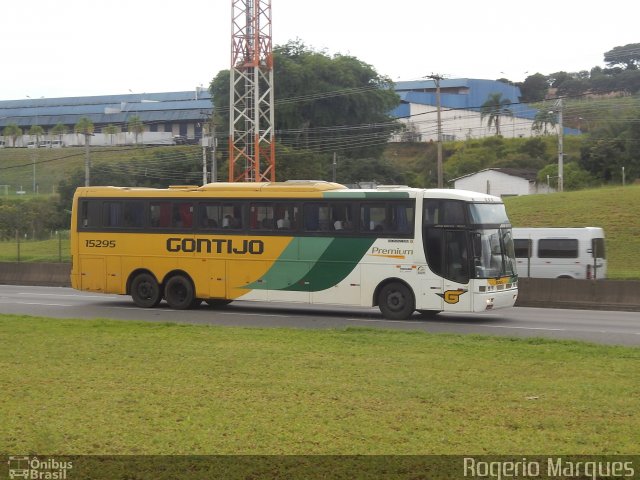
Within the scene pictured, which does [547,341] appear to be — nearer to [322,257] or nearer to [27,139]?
[322,257]

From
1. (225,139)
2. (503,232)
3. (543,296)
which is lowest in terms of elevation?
(543,296)

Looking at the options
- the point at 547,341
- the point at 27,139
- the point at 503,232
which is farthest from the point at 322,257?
the point at 27,139

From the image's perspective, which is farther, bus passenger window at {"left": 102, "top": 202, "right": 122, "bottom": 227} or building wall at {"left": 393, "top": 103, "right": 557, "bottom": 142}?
building wall at {"left": 393, "top": 103, "right": 557, "bottom": 142}

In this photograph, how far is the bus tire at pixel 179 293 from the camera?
25078 mm

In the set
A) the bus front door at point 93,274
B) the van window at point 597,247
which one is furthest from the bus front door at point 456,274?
the van window at point 597,247

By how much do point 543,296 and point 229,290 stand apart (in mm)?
10739

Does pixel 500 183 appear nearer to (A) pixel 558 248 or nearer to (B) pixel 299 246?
(A) pixel 558 248

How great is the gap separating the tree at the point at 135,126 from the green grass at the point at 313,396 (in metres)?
91.7

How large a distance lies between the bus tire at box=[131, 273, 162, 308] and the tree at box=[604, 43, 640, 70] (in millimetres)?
148901

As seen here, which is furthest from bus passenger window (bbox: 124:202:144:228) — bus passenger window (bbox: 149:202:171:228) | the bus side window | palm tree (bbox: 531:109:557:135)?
palm tree (bbox: 531:109:557:135)

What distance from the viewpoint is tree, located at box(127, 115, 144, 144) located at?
10562cm

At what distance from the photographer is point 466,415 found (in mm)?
9172

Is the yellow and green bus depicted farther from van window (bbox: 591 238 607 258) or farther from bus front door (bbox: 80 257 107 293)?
van window (bbox: 591 238 607 258)

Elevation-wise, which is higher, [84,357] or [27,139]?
[27,139]
